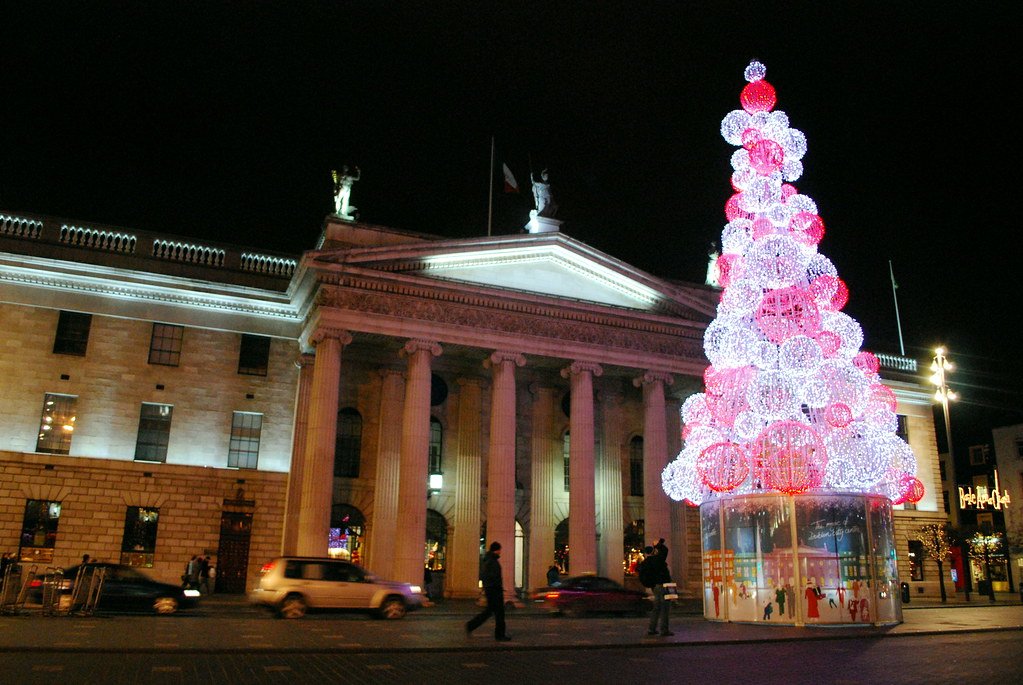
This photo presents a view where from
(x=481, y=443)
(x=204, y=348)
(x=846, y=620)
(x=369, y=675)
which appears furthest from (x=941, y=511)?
(x=369, y=675)

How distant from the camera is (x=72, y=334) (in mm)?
30281

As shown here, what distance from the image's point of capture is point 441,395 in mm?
33812

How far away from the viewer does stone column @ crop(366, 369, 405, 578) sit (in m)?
29.1

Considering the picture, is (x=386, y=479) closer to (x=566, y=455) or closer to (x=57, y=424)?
(x=566, y=455)

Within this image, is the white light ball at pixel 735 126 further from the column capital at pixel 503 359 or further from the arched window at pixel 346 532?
the arched window at pixel 346 532

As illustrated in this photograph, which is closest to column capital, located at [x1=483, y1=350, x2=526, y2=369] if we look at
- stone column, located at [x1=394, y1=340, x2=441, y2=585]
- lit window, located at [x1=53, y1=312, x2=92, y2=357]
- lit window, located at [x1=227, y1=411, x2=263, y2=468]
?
stone column, located at [x1=394, y1=340, x2=441, y2=585]

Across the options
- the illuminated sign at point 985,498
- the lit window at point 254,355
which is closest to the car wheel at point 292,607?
the lit window at point 254,355

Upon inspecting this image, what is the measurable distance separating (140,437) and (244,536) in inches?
209

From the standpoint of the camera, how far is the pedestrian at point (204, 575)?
1064 inches

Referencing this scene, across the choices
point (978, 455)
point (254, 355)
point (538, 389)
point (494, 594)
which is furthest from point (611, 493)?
point (978, 455)

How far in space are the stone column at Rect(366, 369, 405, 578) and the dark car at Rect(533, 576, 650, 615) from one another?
6642 millimetres

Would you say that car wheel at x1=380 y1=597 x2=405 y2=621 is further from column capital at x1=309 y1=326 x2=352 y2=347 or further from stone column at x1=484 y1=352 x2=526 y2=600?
column capital at x1=309 y1=326 x2=352 y2=347

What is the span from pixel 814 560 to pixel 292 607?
12226 mm

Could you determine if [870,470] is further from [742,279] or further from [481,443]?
[481,443]
